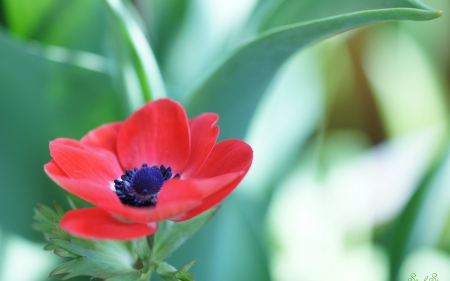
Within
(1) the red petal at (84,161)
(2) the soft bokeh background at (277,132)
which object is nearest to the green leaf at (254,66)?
(2) the soft bokeh background at (277,132)

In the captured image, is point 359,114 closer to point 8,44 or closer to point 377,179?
point 377,179

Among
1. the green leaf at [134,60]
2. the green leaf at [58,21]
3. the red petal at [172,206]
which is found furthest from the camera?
the green leaf at [58,21]

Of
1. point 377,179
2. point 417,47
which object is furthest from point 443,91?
point 377,179

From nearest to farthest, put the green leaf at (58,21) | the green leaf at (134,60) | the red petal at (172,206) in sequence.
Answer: the red petal at (172,206) → the green leaf at (134,60) → the green leaf at (58,21)

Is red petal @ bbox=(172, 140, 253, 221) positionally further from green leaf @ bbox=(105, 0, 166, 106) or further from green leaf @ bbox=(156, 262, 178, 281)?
green leaf @ bbox=(105, 0, 166, 106)

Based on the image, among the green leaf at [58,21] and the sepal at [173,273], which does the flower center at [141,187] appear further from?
the green leaf at [58,21]

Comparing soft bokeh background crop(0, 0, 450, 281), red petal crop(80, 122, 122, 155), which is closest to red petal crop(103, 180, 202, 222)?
red petal crop(80, 122, 122, 155)
